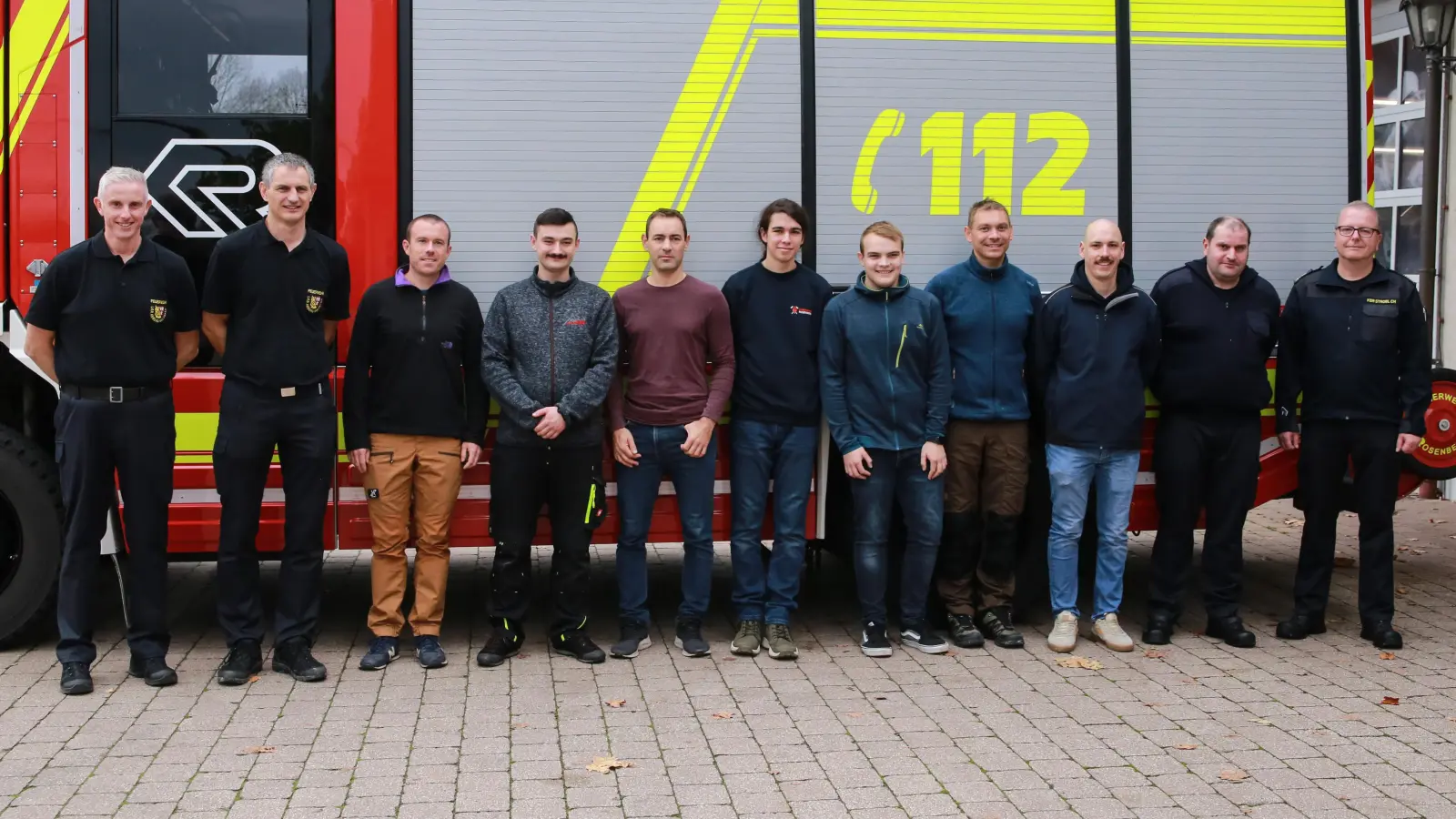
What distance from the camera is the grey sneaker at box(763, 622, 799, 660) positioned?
5.68 metres

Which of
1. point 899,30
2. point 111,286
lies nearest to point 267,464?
point 111,286

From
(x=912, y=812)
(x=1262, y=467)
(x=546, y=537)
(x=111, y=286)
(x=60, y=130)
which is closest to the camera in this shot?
(x=912, y=812)

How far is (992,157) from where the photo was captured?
6023 millimetres

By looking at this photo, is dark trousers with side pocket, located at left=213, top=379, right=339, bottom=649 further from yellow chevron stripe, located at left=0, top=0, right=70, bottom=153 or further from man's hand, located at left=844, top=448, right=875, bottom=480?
man's hand, located at left=844, top=448, right=875, bottom=480

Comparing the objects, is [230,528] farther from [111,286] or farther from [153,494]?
[111,286]

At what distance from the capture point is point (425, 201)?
566 cm

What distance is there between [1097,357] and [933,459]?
844 millimetres

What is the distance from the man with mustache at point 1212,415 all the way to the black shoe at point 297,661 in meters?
3.56

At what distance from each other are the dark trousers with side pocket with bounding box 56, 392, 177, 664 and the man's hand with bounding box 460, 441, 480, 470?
111 cm

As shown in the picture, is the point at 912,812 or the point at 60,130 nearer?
the point at 912,812

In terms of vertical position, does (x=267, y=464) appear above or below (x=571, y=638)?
above

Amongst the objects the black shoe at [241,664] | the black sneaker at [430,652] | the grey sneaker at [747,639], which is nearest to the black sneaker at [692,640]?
the grey sneaker at [747,639]

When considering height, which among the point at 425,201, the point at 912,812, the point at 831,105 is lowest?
the point at 912,812

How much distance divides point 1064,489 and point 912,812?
7.87 feet
